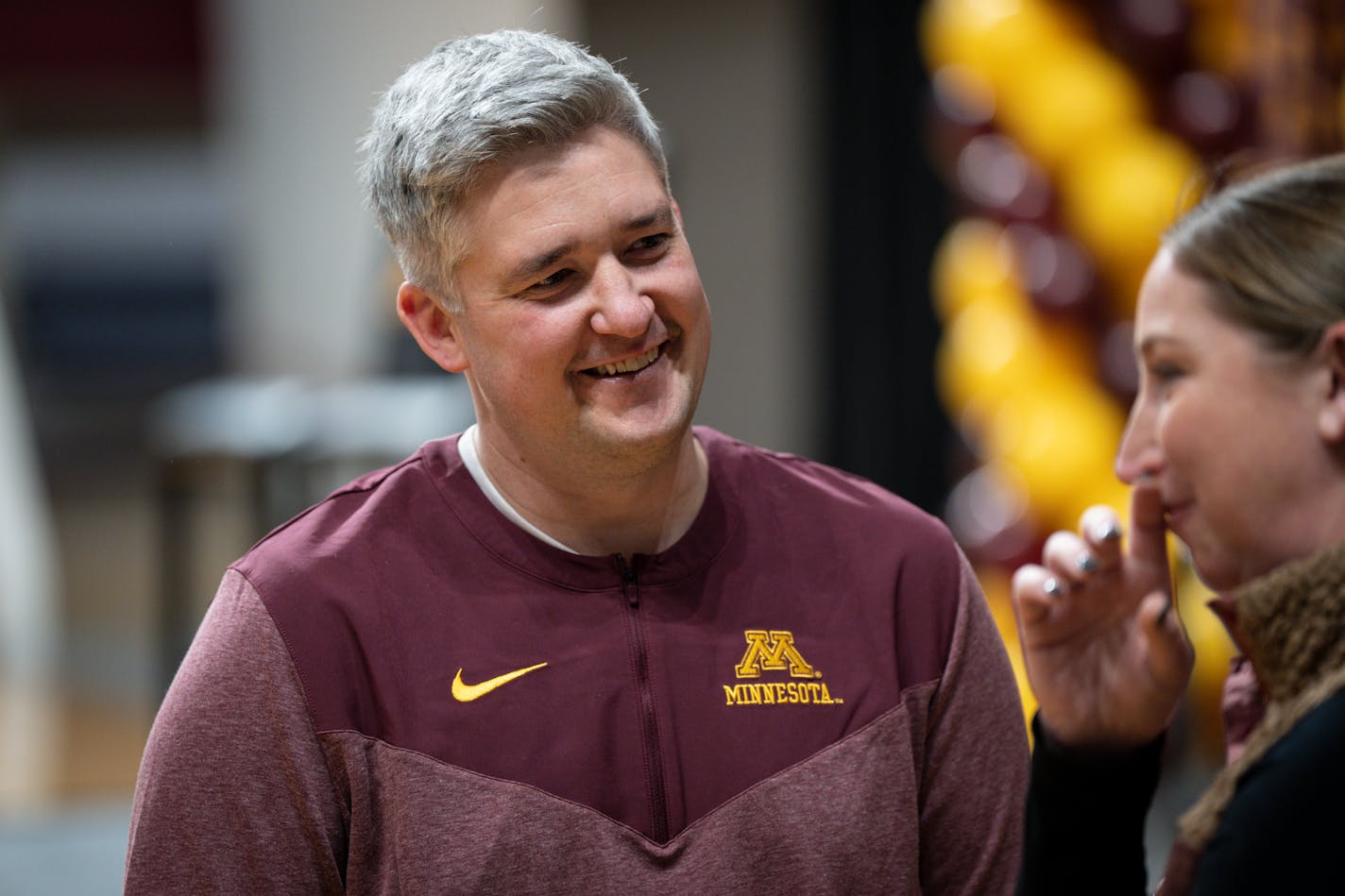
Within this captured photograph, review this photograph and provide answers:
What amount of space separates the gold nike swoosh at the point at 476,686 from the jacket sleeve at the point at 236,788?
13cm

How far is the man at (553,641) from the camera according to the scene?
143cm

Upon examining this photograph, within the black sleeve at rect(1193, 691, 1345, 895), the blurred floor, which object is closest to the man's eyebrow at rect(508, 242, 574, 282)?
the black sleeve at rect(1193, 691, 1345, 895)

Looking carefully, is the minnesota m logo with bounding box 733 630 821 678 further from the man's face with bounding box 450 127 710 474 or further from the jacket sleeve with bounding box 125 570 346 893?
the jacket sleeve with bounding box 125 570 346 893

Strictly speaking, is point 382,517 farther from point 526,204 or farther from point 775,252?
point 775,252

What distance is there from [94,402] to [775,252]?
4.98m

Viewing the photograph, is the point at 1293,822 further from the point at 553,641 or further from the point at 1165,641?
the point at 553,641

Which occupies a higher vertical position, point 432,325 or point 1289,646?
point 432,325

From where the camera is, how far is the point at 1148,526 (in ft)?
4.64

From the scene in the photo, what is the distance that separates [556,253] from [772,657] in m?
0.44

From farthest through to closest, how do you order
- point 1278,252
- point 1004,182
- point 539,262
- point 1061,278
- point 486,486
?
1. point 1004,182
2. point 1061,278
3. point 486,486
4. point 539,262
5. point 1278,252

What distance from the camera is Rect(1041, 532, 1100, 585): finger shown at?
140 cm

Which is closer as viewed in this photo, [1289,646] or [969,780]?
[1289,646]

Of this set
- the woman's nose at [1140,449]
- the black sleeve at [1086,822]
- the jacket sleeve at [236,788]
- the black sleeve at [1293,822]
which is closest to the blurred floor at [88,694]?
the jacket sleeve at [236,788]

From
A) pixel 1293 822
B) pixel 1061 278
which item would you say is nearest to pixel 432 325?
pixel 1293 822
